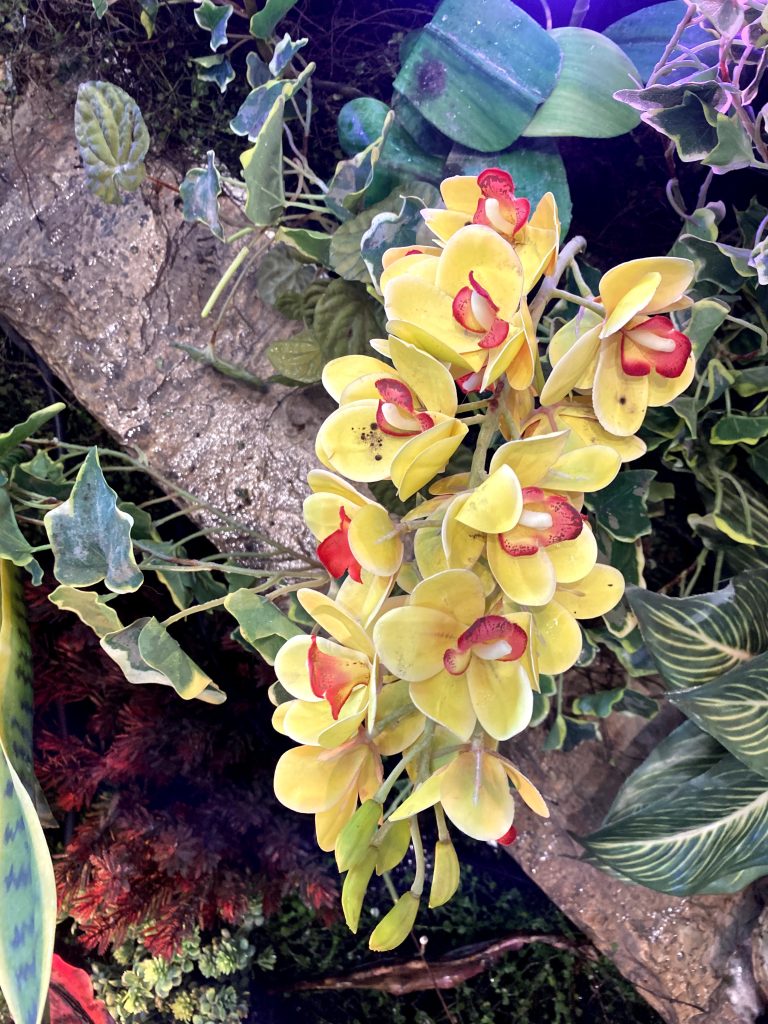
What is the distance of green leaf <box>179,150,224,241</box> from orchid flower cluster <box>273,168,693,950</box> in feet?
1.22

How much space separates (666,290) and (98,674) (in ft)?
3.16

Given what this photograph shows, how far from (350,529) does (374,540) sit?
0.06 feet

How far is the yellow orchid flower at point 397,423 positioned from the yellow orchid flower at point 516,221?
0.34 ft

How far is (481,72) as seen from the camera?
73cm

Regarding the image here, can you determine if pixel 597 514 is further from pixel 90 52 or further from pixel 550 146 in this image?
pixel 90 52

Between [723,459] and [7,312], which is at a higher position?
[7,312]

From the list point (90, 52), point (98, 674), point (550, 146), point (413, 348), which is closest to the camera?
point (413, 348)

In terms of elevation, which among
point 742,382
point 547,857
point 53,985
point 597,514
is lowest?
point 53,985

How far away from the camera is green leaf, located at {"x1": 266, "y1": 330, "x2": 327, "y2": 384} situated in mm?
851

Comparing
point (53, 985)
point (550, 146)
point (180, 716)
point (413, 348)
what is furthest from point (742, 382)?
point (53, 985)

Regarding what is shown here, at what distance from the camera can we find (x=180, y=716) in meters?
1.11

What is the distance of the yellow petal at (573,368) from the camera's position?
1.56 ft

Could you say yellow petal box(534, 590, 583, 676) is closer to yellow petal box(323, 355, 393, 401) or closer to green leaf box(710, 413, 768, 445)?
yellow petal box(323, 355, 393, 401)

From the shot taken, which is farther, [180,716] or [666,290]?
[180,716]
